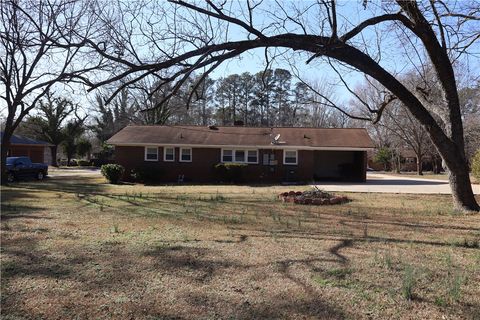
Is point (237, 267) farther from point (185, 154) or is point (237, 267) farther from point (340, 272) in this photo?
point (185, 154)

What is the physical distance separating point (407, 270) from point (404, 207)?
28.9 ft

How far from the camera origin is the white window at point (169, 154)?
1197 inches

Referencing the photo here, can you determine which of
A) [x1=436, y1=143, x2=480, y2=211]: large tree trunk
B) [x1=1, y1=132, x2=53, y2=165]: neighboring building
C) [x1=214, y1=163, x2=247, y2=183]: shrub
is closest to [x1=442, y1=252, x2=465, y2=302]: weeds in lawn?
[x1=436, y1=143, x2=480, y2=211]: large tree trunk

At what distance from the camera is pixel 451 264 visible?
6.21 meters

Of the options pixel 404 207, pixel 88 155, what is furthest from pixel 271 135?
pixel 88 155

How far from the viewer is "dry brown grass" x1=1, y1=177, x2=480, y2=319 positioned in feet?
14.9

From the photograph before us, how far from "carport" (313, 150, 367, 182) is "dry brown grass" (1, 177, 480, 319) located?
22269 millimetres

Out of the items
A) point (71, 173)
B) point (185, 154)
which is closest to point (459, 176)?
point (185, 154)

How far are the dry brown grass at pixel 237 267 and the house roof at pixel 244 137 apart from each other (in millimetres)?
19269

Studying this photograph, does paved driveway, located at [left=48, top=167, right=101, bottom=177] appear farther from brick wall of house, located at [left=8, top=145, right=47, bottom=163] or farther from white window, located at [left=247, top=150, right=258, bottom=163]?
white window, located at [left=247, top=150, right=258, bottom=163]

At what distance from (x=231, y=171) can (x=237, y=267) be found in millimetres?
22373

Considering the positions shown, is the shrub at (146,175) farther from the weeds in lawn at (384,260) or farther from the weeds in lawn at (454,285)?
the weeds in lawn at (454,285)

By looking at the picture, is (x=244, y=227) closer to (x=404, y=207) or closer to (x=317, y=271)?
(x=317, y=271)

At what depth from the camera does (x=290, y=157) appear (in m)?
29.8
